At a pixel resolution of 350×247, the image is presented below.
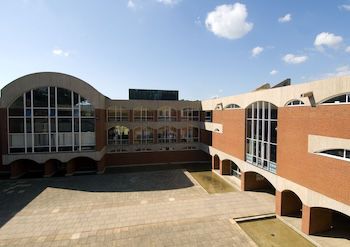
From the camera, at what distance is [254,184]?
19.7 metres

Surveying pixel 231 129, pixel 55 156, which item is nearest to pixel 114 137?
pixel 55 156

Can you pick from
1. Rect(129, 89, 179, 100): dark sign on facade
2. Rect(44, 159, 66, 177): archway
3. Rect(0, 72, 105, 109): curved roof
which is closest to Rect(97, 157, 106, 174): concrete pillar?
Rect(44, 159, 66, 177): archway

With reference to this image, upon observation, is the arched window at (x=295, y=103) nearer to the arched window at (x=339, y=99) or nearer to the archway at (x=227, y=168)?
the arched window at (x=339, y=99)

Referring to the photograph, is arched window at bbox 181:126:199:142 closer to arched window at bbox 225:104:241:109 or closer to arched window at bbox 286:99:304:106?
arched window at bbox 225:104:241:109

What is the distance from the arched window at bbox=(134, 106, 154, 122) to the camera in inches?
1125

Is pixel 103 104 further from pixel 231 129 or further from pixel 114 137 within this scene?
pixel 231 129

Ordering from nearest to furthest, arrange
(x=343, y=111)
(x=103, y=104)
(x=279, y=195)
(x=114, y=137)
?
1. (x=343, y=111)
2. (x=279, y=195)
3. (x=103, y=104)
4. (x=114, y=137)

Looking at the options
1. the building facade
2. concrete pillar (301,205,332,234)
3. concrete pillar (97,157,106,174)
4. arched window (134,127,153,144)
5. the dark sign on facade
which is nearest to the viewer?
the building facade

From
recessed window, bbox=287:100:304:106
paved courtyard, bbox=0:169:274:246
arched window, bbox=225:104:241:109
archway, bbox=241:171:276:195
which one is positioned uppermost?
arched window, bbox=225:104:241:109

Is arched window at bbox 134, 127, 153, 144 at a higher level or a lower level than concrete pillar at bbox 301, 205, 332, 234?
higher

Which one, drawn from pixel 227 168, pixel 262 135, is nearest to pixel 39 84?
pixel 227 168

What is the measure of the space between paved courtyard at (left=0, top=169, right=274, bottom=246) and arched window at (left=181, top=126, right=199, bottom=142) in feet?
29.8

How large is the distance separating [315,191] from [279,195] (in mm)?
3165

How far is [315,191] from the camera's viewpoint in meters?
12.3
